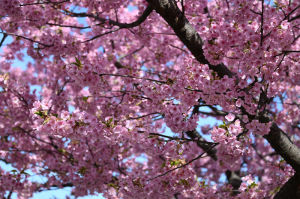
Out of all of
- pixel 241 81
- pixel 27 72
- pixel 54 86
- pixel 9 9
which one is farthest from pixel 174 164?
pixel 27 72

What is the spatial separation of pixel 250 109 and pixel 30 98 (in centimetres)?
512

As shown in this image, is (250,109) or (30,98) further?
(30,98)

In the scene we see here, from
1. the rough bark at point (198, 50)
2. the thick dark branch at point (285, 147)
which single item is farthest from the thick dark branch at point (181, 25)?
the thick dark branch at point (285, 147)

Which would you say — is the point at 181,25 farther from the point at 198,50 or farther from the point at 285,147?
the point at 285,147

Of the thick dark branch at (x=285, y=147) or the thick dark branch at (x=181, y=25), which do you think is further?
the thick dark branch at (x=285, y=147)

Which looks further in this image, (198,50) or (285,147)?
(285,147)

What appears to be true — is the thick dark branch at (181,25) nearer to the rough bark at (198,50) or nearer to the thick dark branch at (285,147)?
the rough bark at (198,50)

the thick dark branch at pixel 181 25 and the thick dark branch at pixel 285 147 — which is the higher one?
the thick dark branch at pixel 181 25

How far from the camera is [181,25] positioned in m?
4.20

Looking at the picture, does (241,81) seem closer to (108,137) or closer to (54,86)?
(108,137)

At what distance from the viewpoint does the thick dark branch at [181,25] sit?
4.06 metres

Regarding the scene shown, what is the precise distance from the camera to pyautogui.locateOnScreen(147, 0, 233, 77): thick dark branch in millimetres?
4062

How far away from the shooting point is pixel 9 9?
4.81 m

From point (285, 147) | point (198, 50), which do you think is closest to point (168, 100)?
point (198, 50)
